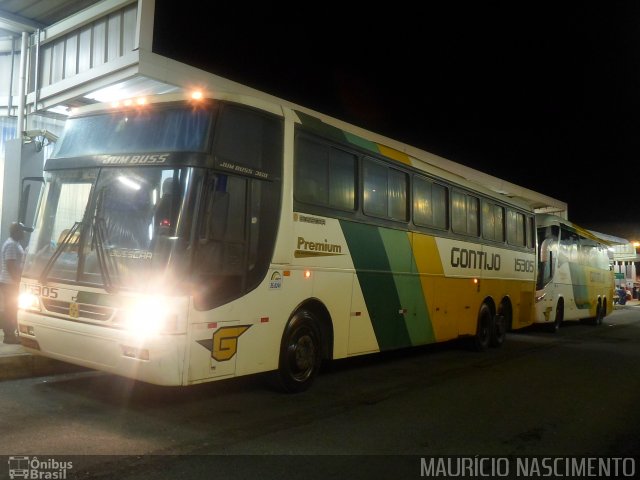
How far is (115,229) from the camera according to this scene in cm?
595

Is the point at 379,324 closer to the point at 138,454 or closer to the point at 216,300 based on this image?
the point at 216,300

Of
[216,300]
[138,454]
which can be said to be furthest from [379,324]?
[138,454]

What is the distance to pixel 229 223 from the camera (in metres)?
6.06

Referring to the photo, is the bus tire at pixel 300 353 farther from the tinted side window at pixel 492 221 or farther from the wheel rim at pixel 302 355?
the tinted side window at pixel 492 221

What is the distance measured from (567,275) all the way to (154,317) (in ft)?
52.0

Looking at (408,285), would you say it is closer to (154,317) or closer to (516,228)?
(154,317)

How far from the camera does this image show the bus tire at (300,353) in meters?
6.89

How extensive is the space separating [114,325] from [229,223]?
1.54 metres

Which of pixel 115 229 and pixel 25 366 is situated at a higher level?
pixel 115 229

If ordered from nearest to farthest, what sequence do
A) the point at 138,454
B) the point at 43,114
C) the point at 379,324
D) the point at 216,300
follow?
the point at 138,454 < the point at 216,300 < the point at 379,324 < the point at 43,114

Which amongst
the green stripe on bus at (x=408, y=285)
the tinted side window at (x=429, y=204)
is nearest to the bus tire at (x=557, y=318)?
the tinted side window at (x=429, y=204)

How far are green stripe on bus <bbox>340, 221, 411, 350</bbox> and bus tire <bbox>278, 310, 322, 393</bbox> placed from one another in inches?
49.6

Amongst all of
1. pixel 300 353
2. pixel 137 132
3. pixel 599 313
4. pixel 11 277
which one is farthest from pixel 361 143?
pixel 599 313

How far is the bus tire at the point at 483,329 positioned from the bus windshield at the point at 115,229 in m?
8.29
